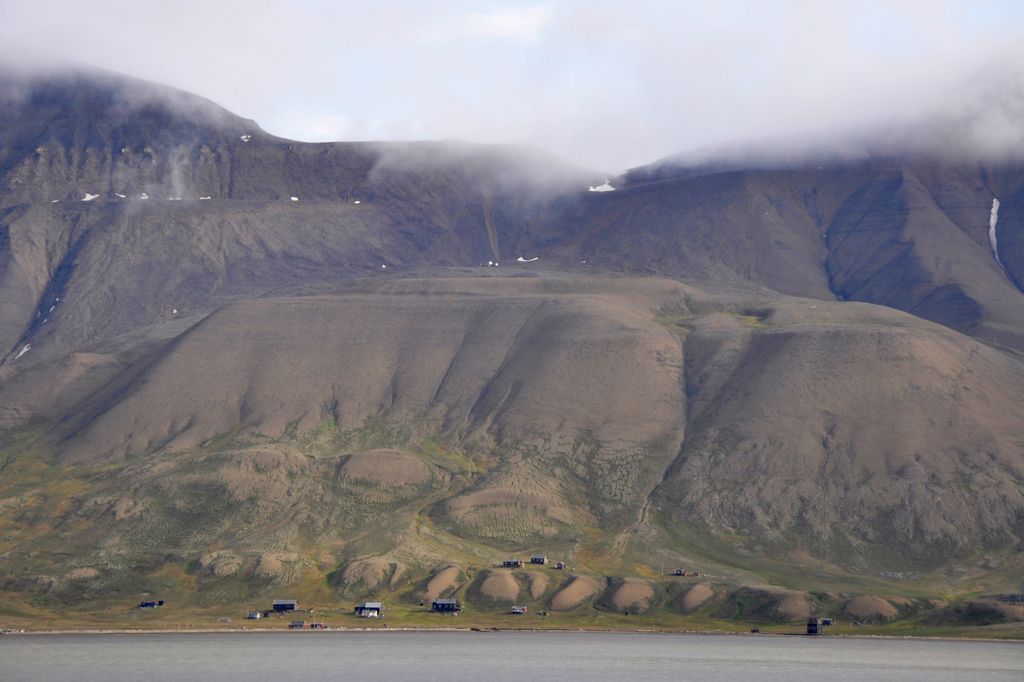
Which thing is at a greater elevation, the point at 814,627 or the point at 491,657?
the point at 491,657

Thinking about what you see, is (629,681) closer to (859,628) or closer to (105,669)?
(105,669)

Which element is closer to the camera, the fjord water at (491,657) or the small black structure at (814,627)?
the fjord water at (491,657)

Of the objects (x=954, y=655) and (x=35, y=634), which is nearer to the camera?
(x=954, y=655)

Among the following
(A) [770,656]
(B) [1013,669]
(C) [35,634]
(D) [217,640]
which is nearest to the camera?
(B) [1013,669]

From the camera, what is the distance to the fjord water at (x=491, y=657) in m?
146

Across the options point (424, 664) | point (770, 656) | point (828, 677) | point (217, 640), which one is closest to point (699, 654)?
point (770, 656)

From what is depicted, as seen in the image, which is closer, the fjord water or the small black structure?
the fjord water

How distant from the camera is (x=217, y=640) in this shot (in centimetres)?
18550

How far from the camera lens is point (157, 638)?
190 metres

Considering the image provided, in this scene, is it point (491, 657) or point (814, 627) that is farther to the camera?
point (814, 627)

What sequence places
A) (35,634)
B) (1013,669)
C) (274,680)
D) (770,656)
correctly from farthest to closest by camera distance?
(35,634)
(770,656)
(1013,669)
(274,680)

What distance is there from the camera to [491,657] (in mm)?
162625

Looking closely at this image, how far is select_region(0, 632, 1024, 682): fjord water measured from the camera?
146 meters

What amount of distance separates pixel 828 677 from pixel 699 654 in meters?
24.3
